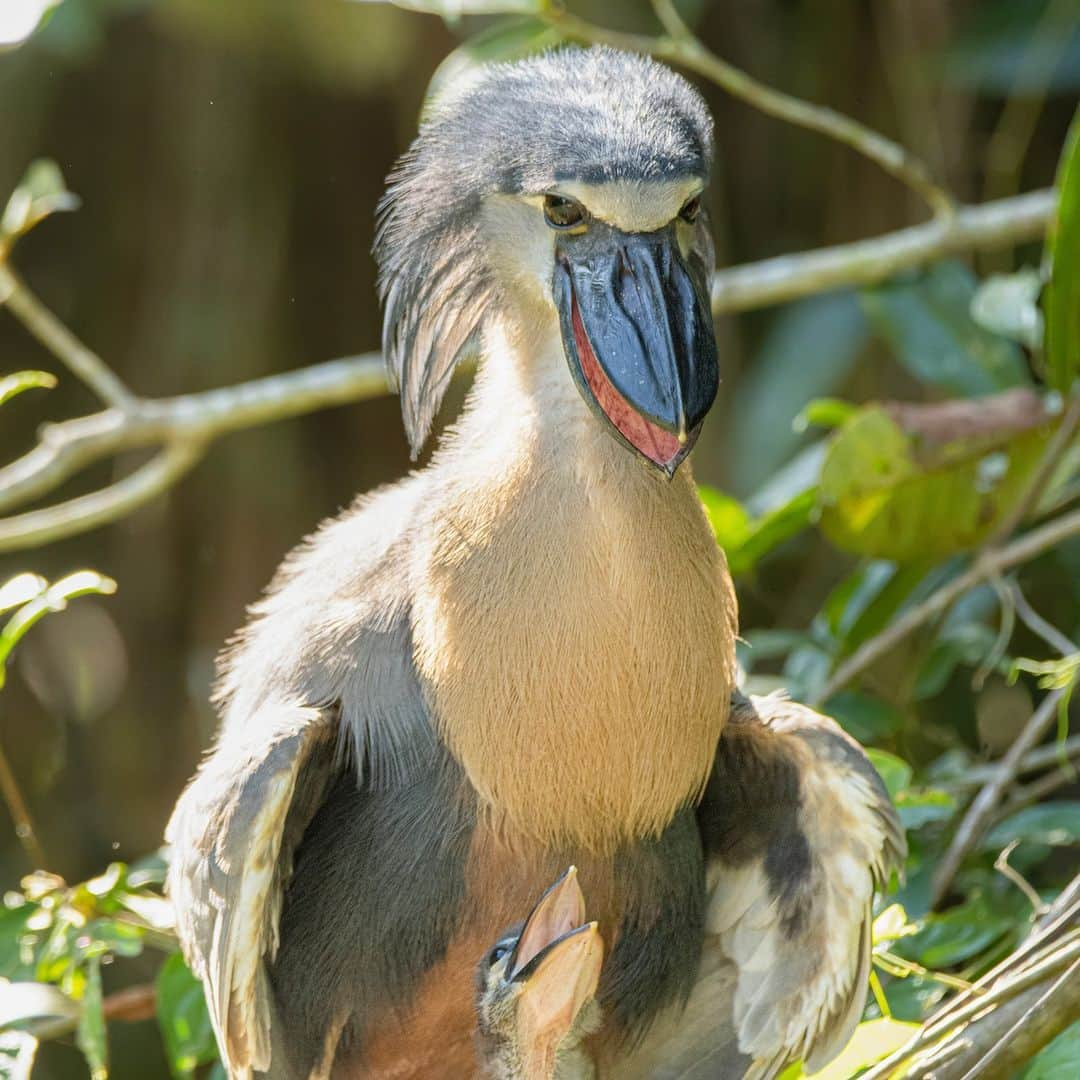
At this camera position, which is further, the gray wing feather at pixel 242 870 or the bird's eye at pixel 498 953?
the bird's eye at pixel 498 953

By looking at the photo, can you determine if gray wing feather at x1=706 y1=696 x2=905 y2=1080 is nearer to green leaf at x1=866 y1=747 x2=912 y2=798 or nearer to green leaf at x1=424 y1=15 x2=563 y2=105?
green leaf at x1=866 y1=747 x2=912 y2=798

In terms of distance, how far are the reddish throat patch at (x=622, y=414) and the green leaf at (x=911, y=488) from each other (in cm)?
87

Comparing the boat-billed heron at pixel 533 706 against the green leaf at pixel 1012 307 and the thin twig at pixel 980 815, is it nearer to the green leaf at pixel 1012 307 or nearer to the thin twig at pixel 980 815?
the thin twig at pixel 980 815

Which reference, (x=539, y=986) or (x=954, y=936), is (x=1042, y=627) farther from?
(x=539, y=986)

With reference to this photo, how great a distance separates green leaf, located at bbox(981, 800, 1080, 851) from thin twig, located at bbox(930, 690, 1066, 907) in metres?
0.03

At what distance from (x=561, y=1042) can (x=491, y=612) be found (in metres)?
0.58

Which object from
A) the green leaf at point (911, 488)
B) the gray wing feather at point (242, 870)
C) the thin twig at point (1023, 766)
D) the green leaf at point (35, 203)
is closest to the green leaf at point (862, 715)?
the thin twig at point (1023, 766)

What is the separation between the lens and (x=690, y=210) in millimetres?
1955

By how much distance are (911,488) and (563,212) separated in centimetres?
100

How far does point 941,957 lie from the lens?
221 centimetres

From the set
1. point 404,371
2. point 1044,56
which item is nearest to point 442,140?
point 404,371

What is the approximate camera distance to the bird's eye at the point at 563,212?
1914 millimetres

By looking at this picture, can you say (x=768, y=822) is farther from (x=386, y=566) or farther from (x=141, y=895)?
(x=141, y=895)

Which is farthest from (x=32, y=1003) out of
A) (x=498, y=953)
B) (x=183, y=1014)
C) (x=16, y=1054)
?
(x=498, y=953)
